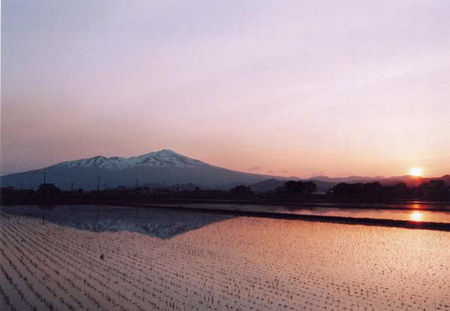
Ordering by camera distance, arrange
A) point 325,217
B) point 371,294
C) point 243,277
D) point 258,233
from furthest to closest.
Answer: point 325,217, point 258,233, point 243,277, point 371,294

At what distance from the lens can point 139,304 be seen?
6.75 m

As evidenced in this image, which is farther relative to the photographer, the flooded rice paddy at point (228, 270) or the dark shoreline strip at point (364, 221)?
the dark shoreline strip at point (364, 221)

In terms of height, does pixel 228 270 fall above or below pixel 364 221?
below

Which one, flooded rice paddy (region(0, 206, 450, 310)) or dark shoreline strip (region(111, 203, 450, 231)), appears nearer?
flooded rice paddy (region(0, 206, 450, 310))

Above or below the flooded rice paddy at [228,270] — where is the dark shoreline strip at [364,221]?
above

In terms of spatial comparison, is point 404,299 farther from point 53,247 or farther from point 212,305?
point 53,247

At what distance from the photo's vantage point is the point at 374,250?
1161cm

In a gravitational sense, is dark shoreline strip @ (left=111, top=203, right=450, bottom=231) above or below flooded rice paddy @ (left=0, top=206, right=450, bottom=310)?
above

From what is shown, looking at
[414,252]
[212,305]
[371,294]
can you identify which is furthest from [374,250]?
[212,305]

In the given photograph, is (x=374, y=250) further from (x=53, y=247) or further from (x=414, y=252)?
(x=53, y=247)

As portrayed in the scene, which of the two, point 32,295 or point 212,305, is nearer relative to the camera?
point 212,305

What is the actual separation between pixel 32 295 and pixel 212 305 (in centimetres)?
Result: 310

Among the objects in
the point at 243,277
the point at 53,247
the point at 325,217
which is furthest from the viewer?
the point at 325,217

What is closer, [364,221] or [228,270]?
[228,270]
